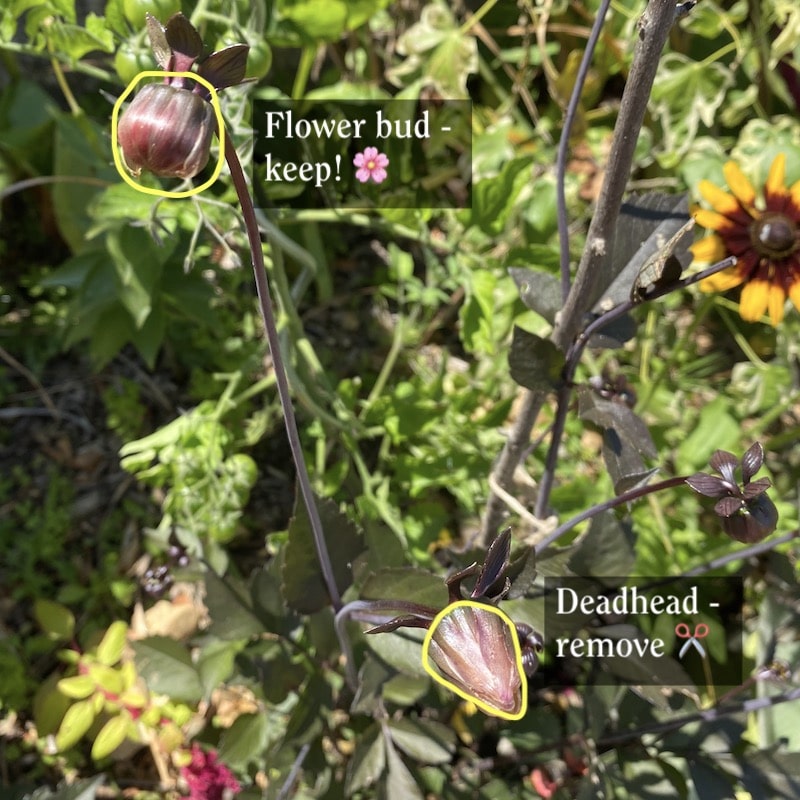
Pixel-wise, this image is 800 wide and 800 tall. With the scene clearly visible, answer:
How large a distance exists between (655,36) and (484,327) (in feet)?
1.90

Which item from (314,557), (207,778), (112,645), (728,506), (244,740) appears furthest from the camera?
(112,645)

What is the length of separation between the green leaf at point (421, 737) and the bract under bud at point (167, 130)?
68 centimetres

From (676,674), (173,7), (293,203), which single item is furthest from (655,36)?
(293,203)

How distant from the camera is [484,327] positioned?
104 centimetres

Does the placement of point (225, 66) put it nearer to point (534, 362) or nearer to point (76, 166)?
point (534, 362)

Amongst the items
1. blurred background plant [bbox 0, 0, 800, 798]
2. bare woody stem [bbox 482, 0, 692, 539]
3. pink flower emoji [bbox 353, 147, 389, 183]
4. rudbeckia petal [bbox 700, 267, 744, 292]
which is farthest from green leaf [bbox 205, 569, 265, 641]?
rudbeckia petal [bbox 700, 267, 744, 292]

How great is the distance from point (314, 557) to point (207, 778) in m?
0.47

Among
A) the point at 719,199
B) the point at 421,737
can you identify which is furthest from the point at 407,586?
the point at 719,199

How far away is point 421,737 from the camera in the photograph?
846 mm

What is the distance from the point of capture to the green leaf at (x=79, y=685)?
113 cm

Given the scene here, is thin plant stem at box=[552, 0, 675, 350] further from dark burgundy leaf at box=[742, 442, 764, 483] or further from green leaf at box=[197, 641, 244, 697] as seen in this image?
green leaf at box=[197, 641, 244, 697]

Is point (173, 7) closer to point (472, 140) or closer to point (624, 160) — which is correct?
point (624, 160)

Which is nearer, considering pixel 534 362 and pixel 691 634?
pixel 534 362

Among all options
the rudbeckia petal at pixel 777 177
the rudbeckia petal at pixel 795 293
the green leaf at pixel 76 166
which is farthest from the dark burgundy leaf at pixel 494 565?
the green leaf at pixel 76 166
